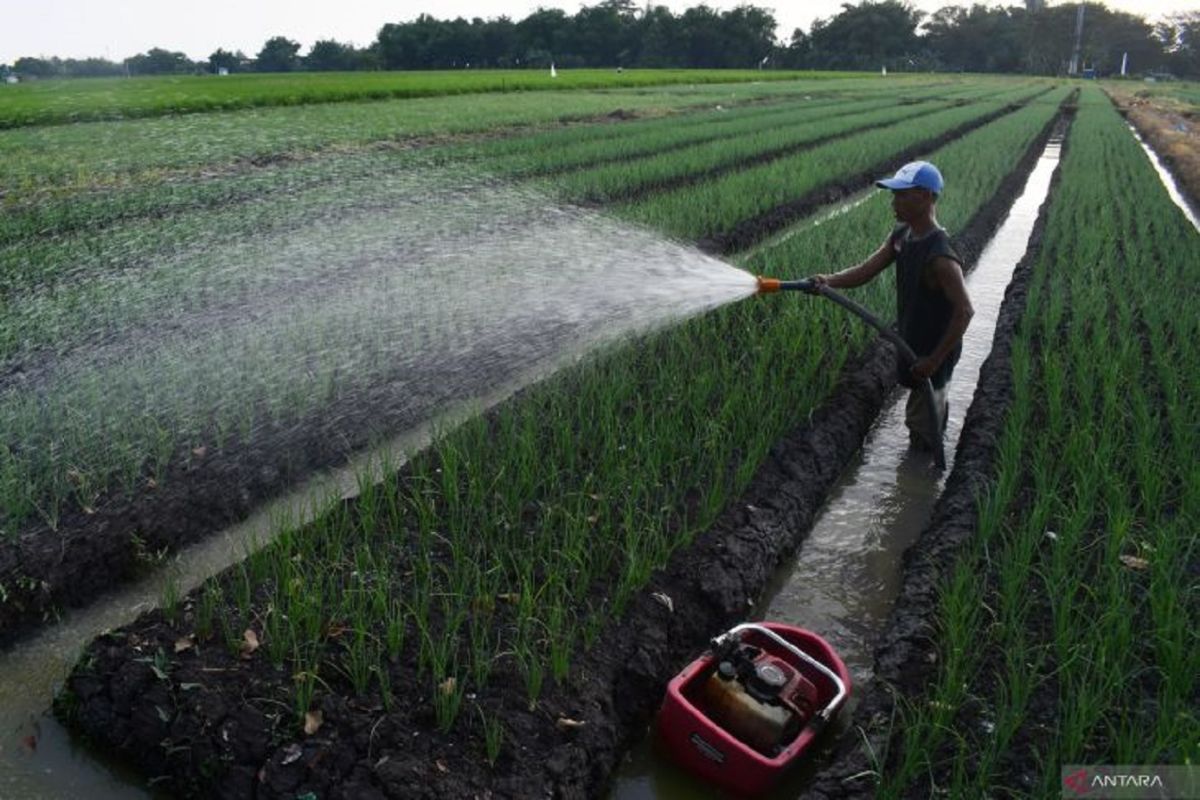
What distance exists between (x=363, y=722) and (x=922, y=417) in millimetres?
3363

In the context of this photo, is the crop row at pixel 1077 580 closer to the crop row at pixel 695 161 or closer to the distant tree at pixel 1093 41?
the crop row at pixel 695 161

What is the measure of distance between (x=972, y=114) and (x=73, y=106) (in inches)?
842

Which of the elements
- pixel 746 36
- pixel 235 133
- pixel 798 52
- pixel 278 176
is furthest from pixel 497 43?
pixel 278 176

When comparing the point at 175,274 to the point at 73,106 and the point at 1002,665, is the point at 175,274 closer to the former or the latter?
the point at 1002,665

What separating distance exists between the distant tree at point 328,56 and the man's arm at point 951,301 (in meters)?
55.9

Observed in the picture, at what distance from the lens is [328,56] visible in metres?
56.7

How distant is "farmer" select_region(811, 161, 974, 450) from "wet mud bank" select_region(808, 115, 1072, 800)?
0.32 metres

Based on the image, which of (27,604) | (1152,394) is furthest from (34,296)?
(1152,394)

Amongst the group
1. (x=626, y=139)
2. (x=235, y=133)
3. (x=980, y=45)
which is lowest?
→ (x=626, y=139)

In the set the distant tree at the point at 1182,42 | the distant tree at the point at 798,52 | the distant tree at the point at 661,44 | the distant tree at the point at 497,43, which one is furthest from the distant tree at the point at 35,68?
the distant tree at the point at 1182,42

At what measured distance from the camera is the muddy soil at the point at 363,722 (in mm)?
2479

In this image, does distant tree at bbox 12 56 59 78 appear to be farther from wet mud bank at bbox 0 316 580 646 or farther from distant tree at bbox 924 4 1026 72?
distant tree at bbox 924 4 1026 72

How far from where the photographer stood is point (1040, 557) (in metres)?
3.39

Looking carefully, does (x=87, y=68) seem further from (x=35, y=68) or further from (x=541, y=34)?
(x=541, y=34)
